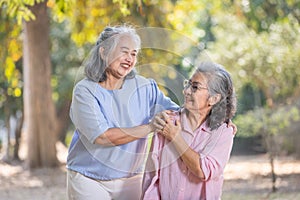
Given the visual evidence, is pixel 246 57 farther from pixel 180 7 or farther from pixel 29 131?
pixel 29 131

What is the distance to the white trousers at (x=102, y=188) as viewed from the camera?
3.17m

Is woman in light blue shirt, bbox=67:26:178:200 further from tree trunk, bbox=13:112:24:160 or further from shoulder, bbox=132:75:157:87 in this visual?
tree trunk, bbox=13:112:24:160

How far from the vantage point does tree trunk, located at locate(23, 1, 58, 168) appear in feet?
41.7

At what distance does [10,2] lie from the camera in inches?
266

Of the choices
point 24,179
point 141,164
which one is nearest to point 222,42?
point 24,179

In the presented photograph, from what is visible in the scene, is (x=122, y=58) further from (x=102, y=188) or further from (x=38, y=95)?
(x=38, y=95)

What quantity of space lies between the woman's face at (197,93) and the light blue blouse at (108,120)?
0.74ft

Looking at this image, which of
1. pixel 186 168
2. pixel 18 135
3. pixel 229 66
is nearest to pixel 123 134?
pixel 186 168

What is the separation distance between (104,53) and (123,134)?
0.39 metres

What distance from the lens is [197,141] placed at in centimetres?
299

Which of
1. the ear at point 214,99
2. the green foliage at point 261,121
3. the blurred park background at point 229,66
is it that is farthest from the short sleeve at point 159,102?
the green foliage at point 261,121

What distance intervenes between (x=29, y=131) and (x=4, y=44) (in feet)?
8.39

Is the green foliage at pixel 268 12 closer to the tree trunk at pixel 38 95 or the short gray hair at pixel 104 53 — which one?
the tree trunk at pixel 38 95

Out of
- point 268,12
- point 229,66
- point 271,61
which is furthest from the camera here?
point 229,66
